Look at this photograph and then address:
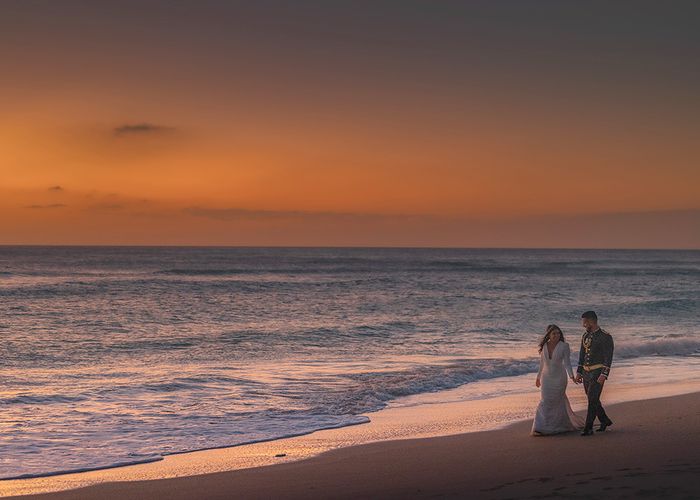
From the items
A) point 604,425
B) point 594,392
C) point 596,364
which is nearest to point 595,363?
point 596,364

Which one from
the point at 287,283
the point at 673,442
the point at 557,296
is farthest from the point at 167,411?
the point at 287,283

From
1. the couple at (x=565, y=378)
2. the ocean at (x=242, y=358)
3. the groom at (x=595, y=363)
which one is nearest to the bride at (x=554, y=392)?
the couple at (x=565, y=378)

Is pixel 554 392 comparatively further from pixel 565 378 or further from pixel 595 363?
pixel 595 363

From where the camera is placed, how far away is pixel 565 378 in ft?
32.7

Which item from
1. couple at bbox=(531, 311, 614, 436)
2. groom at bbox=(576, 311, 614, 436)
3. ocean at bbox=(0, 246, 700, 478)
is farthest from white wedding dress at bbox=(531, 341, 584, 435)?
ocean at bbox=(0, 246, 700, 478)

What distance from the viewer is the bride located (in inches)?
391

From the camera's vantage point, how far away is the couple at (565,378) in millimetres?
9914

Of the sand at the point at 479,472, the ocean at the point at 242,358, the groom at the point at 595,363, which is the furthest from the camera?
the ocean at the point at 242,358

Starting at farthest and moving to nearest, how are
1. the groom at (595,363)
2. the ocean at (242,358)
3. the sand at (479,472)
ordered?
the ocean at (242,358), the groom at (595,363), the sand at (479,472)

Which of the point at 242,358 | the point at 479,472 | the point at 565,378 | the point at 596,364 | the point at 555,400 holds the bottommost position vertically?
the point at 242,358

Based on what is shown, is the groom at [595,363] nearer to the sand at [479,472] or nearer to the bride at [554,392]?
the bride at [554,392]

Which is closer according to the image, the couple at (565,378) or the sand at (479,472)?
the sand at (479,472)

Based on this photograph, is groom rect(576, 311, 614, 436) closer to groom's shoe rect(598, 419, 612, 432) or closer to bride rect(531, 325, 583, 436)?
groom's shoe rect(598, 419, 612, 432)

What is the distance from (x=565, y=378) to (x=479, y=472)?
2.57 meters
